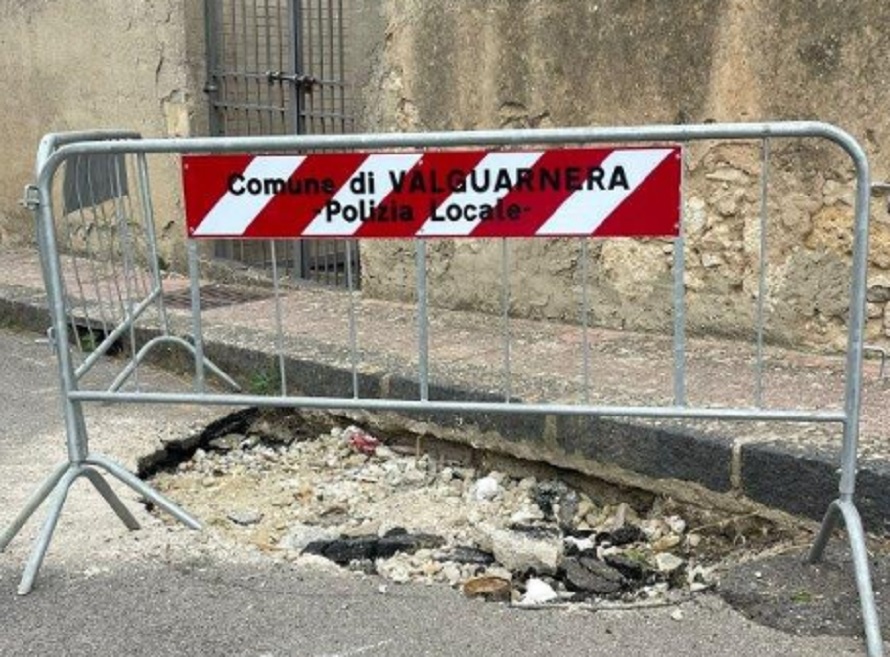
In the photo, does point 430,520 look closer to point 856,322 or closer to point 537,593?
point 537,593

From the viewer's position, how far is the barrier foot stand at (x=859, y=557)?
10.1 feet

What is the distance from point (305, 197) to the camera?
12.2 ft

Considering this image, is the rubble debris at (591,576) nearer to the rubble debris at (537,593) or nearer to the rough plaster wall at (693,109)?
the rubble debris at (537,593)

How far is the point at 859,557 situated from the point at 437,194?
1.74m

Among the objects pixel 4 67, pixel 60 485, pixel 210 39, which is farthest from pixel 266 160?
pixel 4 67

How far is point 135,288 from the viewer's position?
21.5 feet

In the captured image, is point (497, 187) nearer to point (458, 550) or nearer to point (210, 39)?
point (458, 550)

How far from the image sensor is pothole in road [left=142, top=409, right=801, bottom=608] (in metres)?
3.80

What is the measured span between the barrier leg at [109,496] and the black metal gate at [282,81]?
327cm

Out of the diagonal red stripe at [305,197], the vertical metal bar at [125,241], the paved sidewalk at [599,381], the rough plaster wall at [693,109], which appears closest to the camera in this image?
the diagonal red stripe at [305,197]

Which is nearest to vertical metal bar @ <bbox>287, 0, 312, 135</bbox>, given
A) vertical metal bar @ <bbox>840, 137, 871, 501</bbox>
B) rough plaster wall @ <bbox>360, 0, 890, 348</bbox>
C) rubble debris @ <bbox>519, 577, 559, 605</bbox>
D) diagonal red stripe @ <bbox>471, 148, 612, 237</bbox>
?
rough plaster wall @ <bbox>360, 0, 890, 348</bbox>

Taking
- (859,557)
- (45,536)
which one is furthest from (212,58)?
(859,557)

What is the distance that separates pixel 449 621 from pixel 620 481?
125 centimetres

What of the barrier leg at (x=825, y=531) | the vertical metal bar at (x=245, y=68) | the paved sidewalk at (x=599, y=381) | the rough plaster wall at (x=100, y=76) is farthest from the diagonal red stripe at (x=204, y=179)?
the rough plaster wall at (x=100, y=76)
